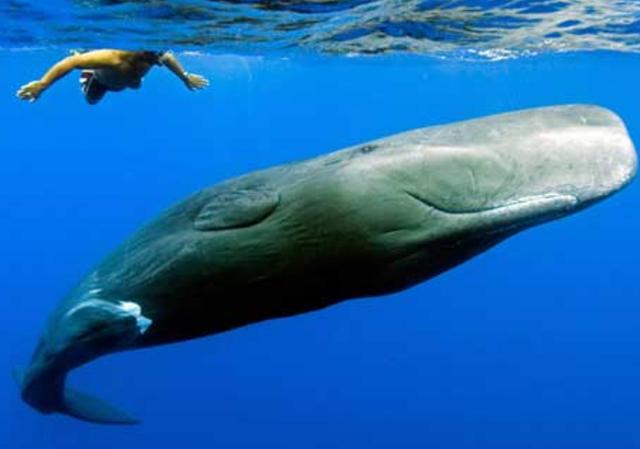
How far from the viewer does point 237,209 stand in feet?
10.6

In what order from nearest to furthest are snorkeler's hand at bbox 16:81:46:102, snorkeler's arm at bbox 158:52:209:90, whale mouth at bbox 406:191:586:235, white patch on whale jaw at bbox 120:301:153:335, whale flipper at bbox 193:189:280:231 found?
whale mouth at bbox 406:191:586:235
whale flipper at bbox 193:189:280:231
white patch on whale jaw at bbox 120:301:153:335
snorkeler's hand at bbox 16:81:46:102
snorkeler's arm at bbox 158:52:209:90

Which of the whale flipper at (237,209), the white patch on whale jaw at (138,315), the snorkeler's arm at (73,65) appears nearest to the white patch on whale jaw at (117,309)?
the white patch on whale jaw at (138,315)

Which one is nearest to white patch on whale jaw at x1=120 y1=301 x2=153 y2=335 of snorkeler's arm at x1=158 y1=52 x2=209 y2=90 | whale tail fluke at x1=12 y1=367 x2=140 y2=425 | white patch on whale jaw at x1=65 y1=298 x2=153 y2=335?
white patch on whale jaw at x1=65 y1=298 x2=153 y2=335

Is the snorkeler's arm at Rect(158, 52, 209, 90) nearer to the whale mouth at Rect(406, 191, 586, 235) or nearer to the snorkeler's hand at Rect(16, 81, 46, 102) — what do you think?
the snorkeler's hand at Rect(16, 81, 46, 102)

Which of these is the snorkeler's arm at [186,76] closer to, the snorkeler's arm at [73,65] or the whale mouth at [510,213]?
the snorkeler's arm at [73,65]

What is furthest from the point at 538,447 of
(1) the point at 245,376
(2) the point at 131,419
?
(2) the point at 131,419

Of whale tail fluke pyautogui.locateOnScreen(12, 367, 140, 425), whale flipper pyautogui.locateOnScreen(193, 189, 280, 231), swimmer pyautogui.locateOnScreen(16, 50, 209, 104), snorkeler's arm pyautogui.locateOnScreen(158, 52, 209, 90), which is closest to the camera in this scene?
whale flipper pyautogui.locateOnScreen(193, 189, 280, 231)

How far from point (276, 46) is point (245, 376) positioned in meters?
30.1

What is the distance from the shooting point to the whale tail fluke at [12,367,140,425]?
5449mm

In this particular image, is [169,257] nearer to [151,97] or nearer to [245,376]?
[245,376]

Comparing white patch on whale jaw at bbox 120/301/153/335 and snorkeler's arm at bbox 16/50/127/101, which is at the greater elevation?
snorkeler's arm at bbox 16/50/127/101

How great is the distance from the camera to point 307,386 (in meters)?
49.3

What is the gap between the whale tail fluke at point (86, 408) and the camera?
17.9 feet

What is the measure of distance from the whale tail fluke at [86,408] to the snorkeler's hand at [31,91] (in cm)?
388
